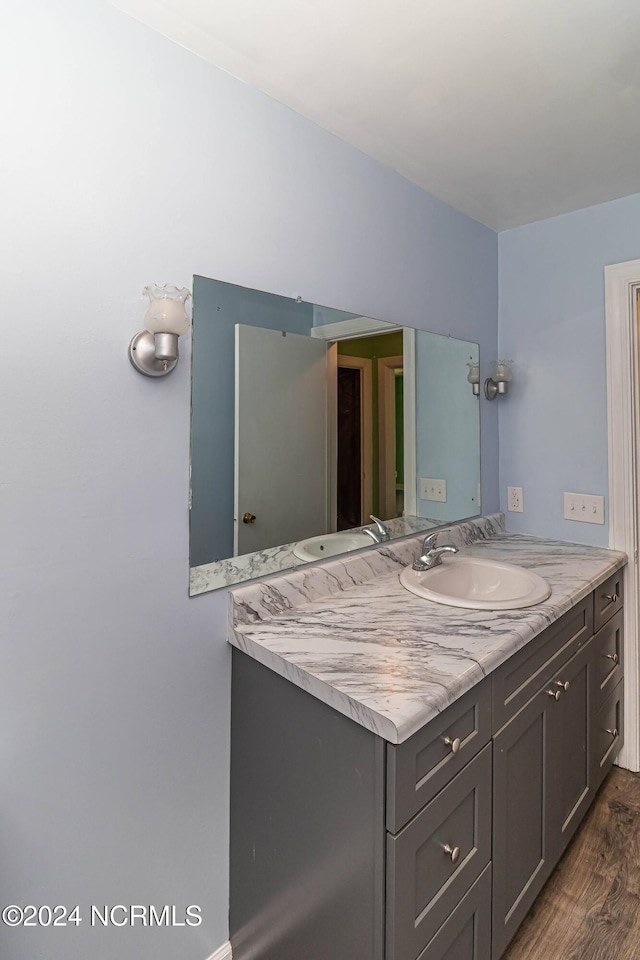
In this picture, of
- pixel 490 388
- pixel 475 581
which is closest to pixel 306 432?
pixel 475 581

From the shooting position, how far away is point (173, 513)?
1225 mm

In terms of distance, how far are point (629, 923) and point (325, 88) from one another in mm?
2467

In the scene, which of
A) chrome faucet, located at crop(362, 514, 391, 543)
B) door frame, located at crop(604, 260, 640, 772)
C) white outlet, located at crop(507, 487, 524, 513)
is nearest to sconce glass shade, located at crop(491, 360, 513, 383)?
door frame, located at crop(604, 260, 640, 772)

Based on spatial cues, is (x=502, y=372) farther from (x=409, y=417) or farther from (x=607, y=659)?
(x=607, y=659)

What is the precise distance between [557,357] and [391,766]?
194cm

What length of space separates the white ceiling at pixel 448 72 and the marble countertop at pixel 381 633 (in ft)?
4.31

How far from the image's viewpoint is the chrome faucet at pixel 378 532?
176 centimetres

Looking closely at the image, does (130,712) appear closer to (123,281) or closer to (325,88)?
(123,281)

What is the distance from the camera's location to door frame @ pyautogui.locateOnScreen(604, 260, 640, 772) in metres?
2.09

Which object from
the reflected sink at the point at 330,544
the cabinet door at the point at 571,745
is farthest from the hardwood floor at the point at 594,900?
the reflected sink at the point at 330,544

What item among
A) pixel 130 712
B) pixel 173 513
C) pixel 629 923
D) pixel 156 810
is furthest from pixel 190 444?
pixel 629 923

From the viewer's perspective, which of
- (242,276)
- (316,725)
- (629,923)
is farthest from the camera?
(629,923)

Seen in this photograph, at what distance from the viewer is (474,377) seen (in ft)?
7.59

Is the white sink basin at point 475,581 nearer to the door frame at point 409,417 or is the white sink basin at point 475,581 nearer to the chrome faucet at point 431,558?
the chrome faucet at point 431,558
